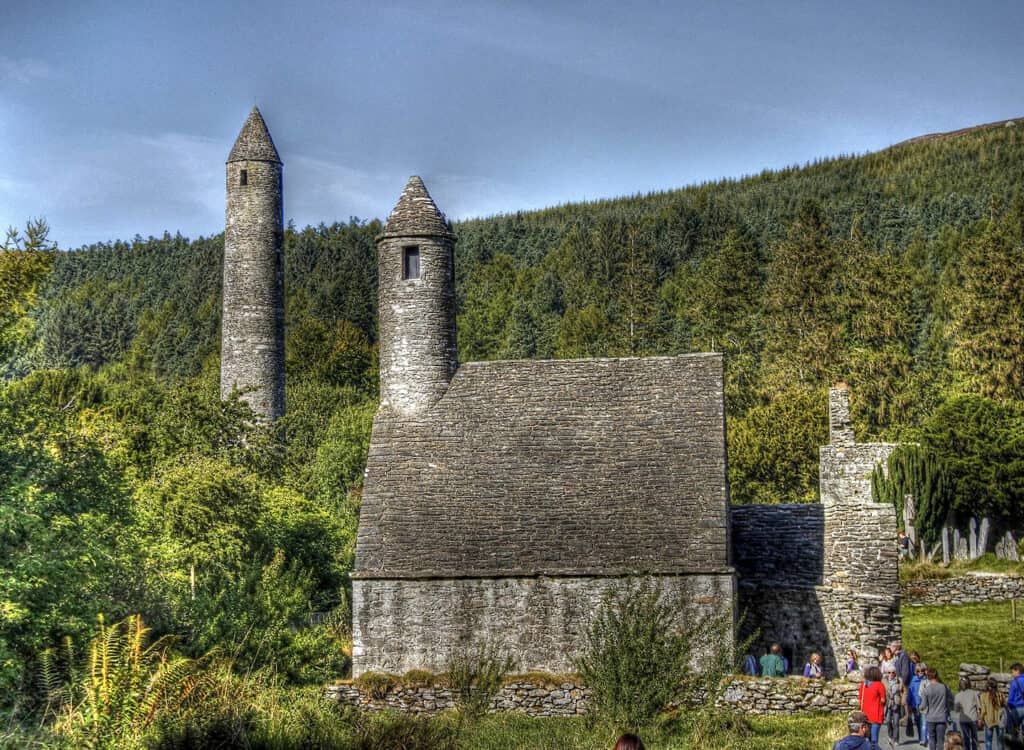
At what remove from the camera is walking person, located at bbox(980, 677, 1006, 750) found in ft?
53.5

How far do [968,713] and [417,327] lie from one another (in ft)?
47.8

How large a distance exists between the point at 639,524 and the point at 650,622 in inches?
217

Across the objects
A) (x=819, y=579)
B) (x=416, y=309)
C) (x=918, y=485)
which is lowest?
(x=819, y=579)

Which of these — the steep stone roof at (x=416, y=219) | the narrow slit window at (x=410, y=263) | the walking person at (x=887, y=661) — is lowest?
the walking person at (x=887, y=661)

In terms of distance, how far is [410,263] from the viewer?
2734 centimetres

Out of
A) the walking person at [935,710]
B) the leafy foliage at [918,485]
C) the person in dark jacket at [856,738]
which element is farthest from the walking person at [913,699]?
the leafy foliage at [918,485]

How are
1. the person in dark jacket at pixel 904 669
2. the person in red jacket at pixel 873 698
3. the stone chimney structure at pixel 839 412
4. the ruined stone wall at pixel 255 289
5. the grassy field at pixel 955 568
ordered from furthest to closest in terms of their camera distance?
the ruined stone wall at pixel 255 289 → the grassy field at pixel 955 568 → the stone chimney structure at pixel 839 412 → the person in dark jacket at pixel 904 669 → the person in red jacket at pixel 873 698

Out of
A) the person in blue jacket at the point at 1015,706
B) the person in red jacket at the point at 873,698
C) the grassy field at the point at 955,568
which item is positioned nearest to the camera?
the person in blue jacket at the point at 1015,706

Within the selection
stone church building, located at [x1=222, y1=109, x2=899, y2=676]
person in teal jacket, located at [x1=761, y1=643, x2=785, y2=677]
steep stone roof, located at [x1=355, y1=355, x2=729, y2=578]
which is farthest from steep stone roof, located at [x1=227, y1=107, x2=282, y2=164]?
person in teal jacket, located at [x1=761, y1=643, x2=785, y2=677]

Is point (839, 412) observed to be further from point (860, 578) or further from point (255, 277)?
point (255, 277)

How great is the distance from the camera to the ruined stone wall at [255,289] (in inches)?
1699

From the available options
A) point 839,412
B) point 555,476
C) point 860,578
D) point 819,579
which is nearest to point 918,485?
point 839,412

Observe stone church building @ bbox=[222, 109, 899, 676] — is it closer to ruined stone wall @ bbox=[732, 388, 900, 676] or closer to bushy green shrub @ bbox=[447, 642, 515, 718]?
ruined stone wall @ bbox=[732, 388, 900, 676]

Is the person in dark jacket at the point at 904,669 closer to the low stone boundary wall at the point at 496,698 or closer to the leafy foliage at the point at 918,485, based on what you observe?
the low stone boundary wall at the point at 496,698
